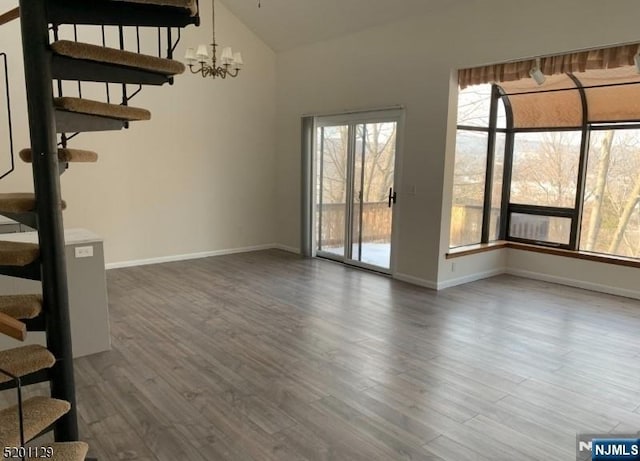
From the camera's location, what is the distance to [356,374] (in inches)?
128

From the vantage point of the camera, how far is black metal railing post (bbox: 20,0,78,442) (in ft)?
6.72

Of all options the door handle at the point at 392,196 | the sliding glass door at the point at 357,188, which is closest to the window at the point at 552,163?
the door handle at the point at 392,196

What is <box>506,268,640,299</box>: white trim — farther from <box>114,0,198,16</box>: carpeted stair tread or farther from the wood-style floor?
<box>114,0,198,16</box>: carpeted stair tread

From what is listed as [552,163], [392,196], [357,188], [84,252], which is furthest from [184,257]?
[552,163]

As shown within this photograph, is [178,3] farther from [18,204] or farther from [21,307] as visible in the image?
[21,307]

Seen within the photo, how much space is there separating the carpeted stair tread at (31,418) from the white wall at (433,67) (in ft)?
13.9

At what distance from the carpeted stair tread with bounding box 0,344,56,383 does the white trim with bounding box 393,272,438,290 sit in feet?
13.8

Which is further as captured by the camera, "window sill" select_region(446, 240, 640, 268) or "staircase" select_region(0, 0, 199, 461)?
"window sill" select_region(446, 240, 640, 268)

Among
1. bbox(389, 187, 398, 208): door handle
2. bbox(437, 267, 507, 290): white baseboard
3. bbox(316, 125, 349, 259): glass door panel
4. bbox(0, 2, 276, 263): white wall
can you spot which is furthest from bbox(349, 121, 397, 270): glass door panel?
bbox(0, 2, 276, 263): white wall

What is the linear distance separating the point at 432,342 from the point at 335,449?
1718 millimetres

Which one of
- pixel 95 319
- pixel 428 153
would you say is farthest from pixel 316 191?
pixel 95 319

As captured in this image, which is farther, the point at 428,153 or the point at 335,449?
the point at 428,153

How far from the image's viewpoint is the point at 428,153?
534cm

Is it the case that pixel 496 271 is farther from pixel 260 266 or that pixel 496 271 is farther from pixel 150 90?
pixel 150 90
